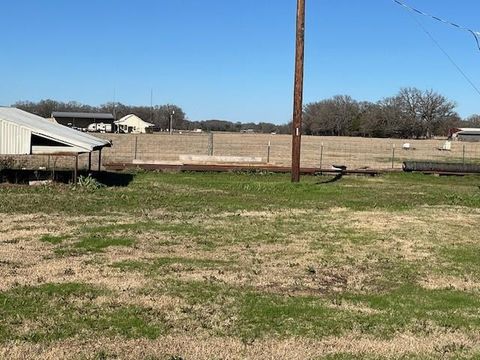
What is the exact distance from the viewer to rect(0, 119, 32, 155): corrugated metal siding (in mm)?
18250

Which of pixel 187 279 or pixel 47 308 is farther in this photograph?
pixel 187 279

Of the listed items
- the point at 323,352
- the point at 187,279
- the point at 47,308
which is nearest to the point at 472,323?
the point at 323,352

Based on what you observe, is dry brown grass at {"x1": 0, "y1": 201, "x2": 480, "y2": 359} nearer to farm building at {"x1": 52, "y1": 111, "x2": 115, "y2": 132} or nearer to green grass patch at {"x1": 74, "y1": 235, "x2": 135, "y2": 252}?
green grass patch at {"x1": 74, "y1": 235, "x2": 135, "y2": 252}

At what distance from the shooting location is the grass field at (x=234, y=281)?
514cm

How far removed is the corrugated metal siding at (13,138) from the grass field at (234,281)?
11.0 feet

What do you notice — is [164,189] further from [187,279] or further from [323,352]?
[323,352]

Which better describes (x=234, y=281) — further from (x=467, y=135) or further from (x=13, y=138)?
(x=467, y=135)

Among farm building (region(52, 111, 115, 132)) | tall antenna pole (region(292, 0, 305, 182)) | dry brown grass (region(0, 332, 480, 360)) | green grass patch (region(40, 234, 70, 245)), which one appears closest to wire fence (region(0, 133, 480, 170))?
tall antenna pole (region(292, 0, 305, 182))

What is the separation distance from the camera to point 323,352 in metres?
4.97

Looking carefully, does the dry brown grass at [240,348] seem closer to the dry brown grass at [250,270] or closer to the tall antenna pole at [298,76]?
the dry brown grass at [250,270]

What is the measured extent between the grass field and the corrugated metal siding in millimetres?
3340

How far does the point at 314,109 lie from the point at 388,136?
2653cm

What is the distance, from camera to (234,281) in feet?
24.3

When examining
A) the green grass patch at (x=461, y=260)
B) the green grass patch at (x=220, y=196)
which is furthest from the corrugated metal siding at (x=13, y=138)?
the green grass patch at (x=461, y=260)
